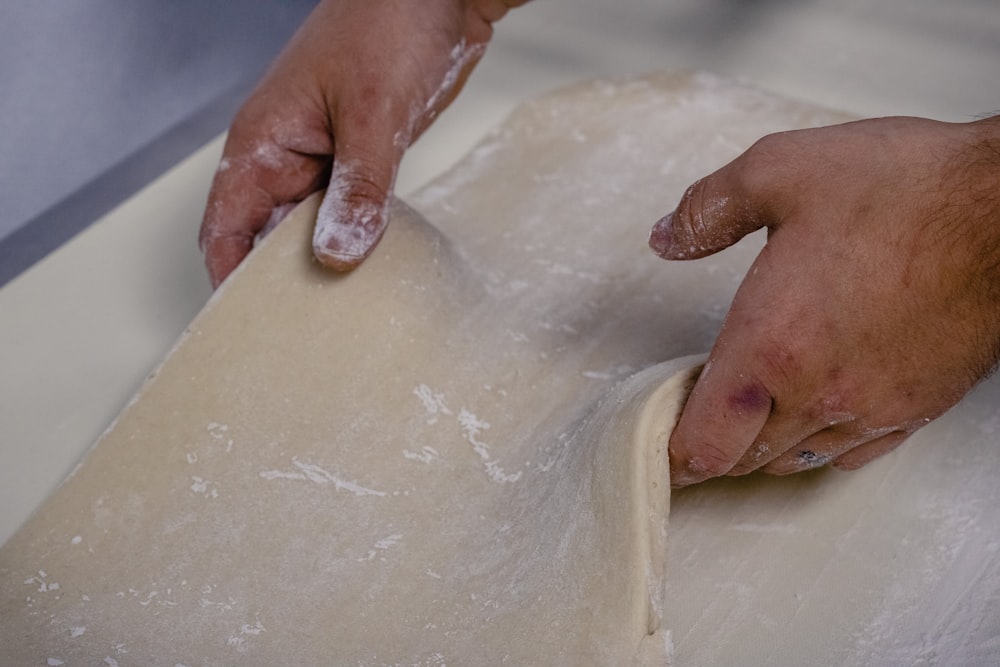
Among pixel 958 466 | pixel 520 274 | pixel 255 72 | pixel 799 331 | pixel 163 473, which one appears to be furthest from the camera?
pixel 255 72

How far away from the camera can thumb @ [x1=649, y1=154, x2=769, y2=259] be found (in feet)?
3.81

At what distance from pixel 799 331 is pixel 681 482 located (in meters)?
0.23

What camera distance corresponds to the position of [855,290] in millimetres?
1088

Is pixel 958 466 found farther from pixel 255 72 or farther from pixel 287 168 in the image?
pixel 255 72

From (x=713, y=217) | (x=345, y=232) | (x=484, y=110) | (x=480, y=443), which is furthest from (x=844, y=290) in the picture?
(x=484, y=110)

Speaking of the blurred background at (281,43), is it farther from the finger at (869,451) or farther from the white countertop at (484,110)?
the finger at (869,451)

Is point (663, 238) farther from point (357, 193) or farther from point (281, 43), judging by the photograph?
point (281, 43)

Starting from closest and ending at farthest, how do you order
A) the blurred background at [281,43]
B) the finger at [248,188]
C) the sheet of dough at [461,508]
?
the sheet of dough at [461,508] < the finger at [248,188] < the blurred background at [281,43]

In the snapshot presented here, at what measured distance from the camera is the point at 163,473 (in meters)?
1.22

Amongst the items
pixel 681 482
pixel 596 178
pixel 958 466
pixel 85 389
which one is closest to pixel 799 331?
Result: pixel 681 482

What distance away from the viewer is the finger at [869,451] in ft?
4.04

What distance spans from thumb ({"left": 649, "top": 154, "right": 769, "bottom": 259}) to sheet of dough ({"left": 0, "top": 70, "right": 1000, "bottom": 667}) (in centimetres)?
16

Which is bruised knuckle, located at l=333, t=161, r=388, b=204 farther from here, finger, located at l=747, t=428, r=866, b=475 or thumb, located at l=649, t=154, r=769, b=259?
finger, located at l=747, t=428, r=866, b=475

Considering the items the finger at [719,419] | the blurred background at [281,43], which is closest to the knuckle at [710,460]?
the finger at [719,419]
